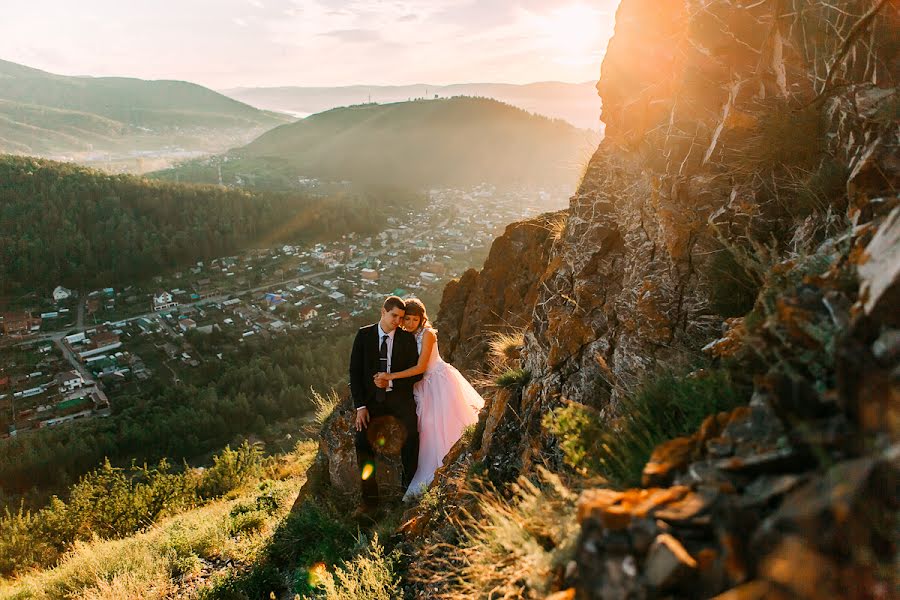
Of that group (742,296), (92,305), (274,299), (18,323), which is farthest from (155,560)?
(92,305)

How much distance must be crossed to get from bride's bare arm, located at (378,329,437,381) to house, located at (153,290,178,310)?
6697 centimetres

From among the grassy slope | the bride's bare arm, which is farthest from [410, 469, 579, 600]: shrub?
the grassy slope

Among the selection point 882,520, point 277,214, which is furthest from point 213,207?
point 882,520

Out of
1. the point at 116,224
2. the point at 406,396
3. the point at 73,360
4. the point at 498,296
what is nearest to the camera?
the point at 406,396

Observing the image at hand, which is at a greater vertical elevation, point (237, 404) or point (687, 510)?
point (687, 510)

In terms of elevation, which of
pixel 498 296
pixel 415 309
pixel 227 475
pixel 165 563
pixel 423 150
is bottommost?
pixel 227 475

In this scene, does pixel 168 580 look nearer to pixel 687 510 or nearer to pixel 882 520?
pixel 687 510

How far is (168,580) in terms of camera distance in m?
5.23

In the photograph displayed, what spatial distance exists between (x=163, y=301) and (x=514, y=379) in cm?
6977

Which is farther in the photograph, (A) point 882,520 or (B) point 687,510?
(B) point 687,510

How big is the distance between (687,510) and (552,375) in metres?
3.28

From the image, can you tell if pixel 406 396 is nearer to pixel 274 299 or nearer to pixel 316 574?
pixel 316 574

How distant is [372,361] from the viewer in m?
5.57

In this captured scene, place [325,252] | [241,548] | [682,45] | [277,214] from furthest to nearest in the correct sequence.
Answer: [277,214] → [325,252] → [241,548] → [682,45]
